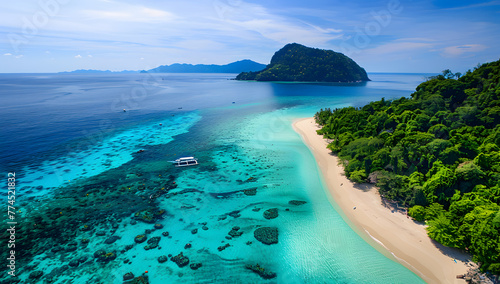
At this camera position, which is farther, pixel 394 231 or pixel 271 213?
pixel 271 213

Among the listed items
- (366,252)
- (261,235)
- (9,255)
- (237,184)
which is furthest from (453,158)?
(9,255)

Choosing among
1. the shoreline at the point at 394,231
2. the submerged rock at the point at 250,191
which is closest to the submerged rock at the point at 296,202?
the shoreline at the point at 394,231

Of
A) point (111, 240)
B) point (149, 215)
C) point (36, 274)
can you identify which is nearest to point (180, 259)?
point (111, 240)

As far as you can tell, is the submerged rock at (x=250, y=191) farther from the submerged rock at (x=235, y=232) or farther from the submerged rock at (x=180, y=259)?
the submerged rock at (x=180, y=259)

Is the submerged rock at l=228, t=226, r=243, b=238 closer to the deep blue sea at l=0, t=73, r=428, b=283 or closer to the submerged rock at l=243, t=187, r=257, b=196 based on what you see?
the deep blue sea at l=0, t=73, r=428, b=283

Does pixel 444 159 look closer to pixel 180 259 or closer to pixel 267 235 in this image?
pixel 267 235
